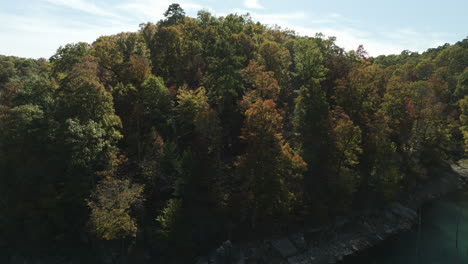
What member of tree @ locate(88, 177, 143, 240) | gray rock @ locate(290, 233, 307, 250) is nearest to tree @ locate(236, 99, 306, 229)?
gray rock @ locate(290, 233, 307, 250)

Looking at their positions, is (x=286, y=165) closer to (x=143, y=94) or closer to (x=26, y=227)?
(x=143, y=94)

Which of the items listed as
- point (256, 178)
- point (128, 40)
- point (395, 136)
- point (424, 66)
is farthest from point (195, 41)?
point (424, 66)

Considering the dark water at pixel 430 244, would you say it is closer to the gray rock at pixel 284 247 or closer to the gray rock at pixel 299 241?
the gray rock at pixel 299 241

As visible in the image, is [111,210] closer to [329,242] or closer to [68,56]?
[68,56]

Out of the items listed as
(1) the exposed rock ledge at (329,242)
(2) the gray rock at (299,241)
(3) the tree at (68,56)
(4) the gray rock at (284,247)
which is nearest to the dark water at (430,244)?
(1) the exposed rock ledge at (329,242)

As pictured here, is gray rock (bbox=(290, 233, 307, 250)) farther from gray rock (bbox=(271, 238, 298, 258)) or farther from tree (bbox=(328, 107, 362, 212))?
tree (bbox=(328, 107, 362, 212))

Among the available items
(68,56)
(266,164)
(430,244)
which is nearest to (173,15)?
(68,56)
